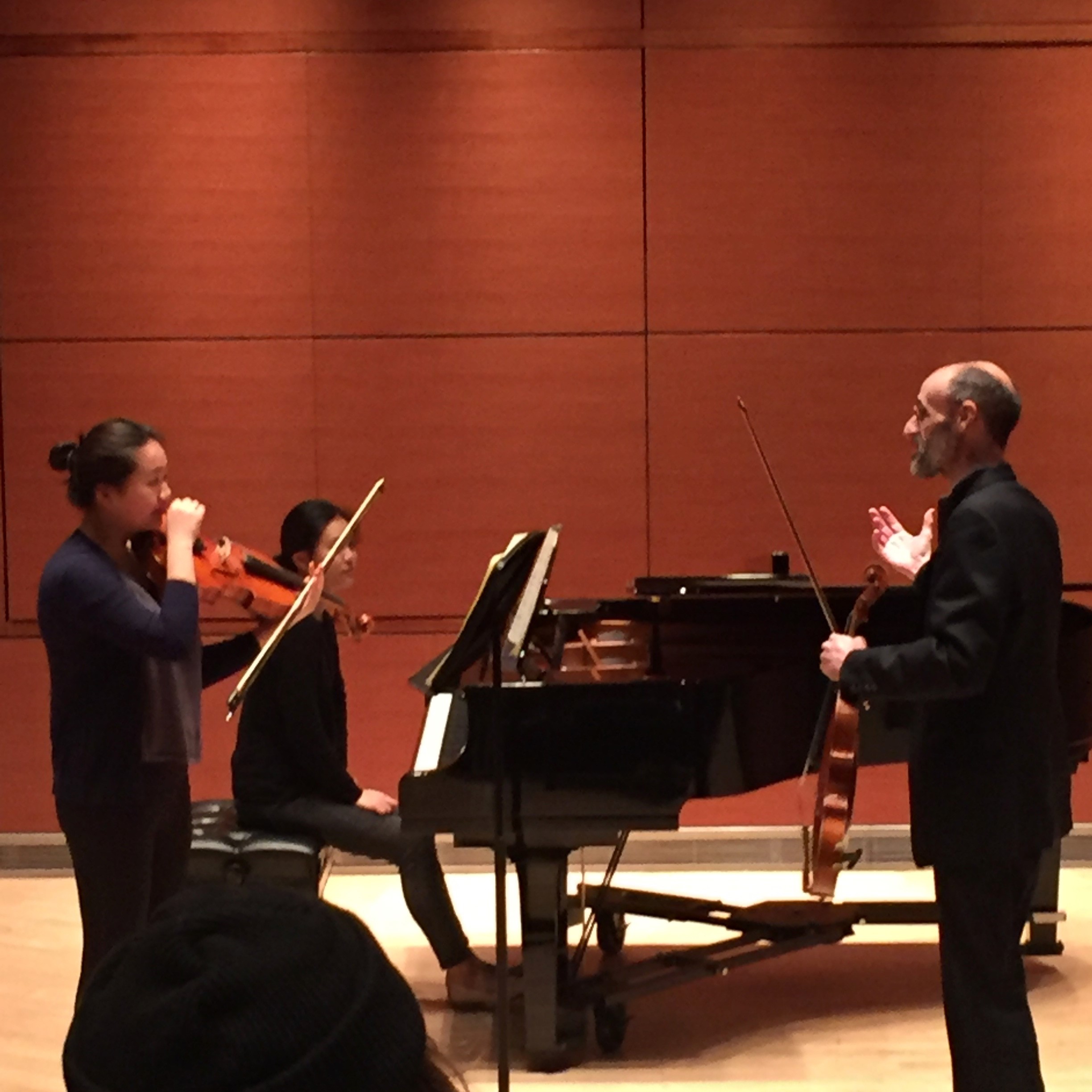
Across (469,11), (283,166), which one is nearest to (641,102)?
(469,11)

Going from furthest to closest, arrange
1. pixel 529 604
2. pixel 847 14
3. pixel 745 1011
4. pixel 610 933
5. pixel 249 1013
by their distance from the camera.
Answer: pixel 847 14, pixel 610 933, pixel 745 1011, pixel 529 604, pixel 249 1013

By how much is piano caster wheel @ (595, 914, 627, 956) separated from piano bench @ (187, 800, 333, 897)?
2.59ft

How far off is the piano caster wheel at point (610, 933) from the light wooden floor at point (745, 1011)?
0.06 metres

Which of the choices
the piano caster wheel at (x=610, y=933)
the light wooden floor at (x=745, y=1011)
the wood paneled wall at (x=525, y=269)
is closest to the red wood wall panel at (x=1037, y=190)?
the wood paneled wall at (x=525, y=269)

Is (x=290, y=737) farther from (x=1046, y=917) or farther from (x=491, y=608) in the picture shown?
(x=1046, y=917)

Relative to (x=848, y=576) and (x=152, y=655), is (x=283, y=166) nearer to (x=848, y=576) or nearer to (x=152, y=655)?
(x=848, y=576)

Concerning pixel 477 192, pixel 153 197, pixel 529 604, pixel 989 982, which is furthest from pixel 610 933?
pixel 153 197

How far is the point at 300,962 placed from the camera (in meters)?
0.75

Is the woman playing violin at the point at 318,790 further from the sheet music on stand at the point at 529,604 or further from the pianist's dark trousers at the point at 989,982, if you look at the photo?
the pianist's dark trousers at the point at 989,982

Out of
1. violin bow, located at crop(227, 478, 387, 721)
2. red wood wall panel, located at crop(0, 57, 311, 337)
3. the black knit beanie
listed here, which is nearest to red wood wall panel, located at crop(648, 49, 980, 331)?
red wood wall panel, located at crop(0, 57, 311, 337)

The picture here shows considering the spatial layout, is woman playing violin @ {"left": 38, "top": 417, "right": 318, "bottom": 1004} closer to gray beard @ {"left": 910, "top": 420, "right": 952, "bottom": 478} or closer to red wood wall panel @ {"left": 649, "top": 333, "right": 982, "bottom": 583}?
gray beard @ {"left": 910, "top": 420, "right": 952, "bottom": 478}

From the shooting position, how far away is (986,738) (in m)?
2.64

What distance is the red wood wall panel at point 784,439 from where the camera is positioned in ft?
16.8

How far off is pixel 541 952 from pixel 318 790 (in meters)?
0.77
